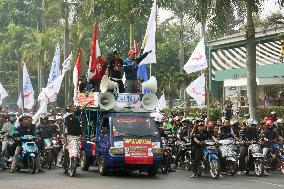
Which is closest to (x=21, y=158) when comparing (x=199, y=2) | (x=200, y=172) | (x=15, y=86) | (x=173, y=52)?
(x=200, y=172)

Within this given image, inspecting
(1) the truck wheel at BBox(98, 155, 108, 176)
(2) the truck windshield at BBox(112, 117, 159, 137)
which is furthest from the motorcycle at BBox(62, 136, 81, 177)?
(2) the truck windshield at BBox(112, 117, 159, 137)

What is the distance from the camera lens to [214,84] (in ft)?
162

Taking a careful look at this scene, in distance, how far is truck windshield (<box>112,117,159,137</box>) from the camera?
17.1 m

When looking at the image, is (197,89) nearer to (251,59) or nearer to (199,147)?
(251,59)

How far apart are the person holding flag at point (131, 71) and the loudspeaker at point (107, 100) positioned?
4.01 feet

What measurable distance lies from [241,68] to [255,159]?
2632 cm

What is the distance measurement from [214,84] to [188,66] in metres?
22.3

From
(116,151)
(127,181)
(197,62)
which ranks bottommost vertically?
(127,181)

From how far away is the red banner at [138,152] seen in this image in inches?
653

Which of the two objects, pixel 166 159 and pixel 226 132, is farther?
pixel 166 159

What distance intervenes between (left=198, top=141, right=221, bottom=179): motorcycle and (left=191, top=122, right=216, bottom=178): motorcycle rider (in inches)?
6.3

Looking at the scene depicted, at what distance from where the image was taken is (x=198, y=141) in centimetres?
1744

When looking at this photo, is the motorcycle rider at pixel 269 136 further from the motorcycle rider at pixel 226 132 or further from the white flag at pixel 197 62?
the white flag at pixel 197 62

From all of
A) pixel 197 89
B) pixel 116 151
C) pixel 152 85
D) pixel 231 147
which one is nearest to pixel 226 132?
pixel 231 147
